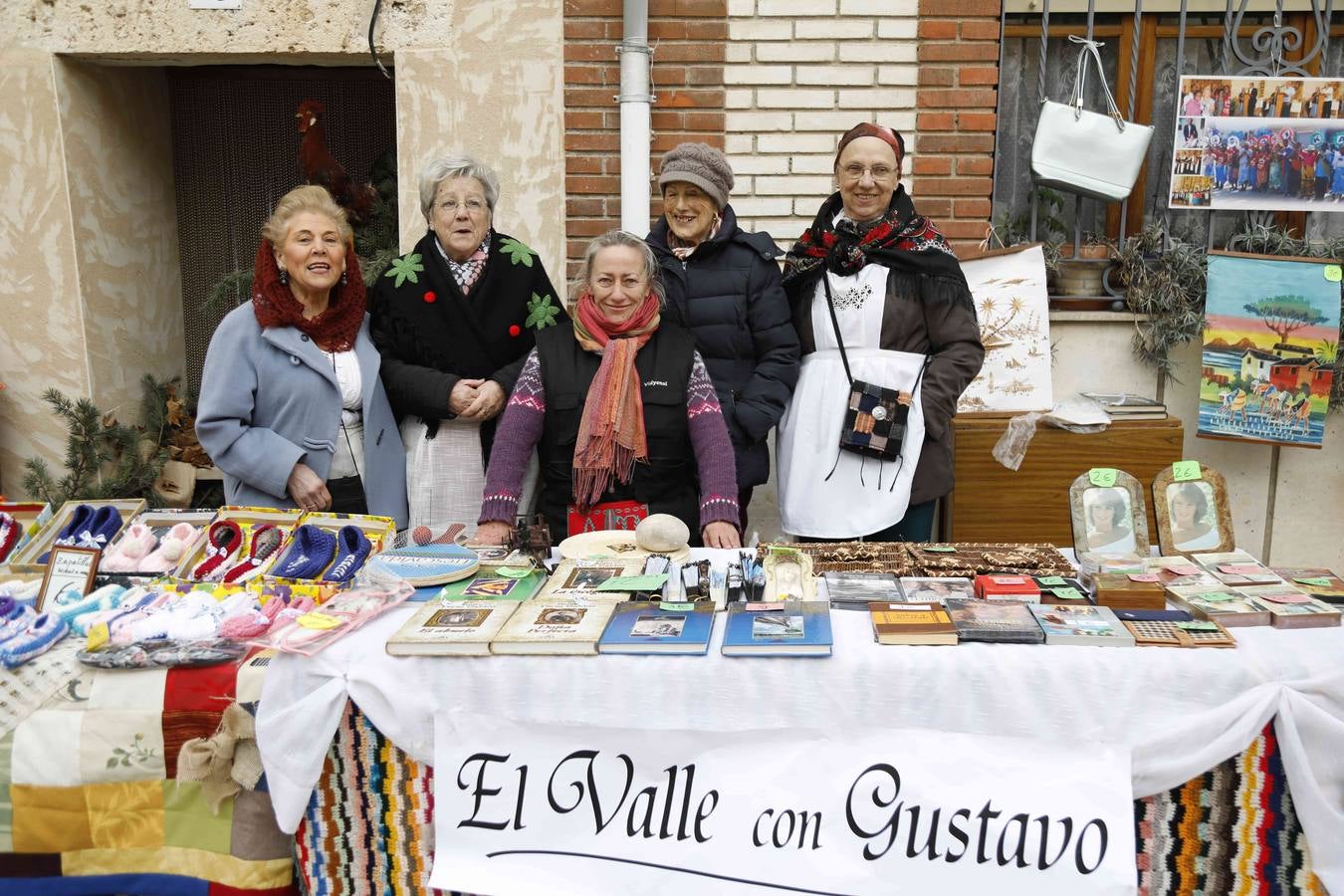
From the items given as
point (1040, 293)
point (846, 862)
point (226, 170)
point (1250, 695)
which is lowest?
point (846, 862)

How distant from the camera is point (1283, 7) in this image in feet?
13.9

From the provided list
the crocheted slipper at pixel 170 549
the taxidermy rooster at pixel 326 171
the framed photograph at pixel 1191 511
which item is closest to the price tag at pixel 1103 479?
the framed photograph at pixel 1191 511

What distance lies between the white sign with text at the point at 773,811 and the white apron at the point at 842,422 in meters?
1.33

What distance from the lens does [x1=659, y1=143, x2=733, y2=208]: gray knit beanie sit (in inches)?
121

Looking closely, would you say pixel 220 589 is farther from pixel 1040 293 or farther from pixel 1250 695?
pixel 1040 293

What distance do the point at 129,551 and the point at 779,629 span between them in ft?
5.13

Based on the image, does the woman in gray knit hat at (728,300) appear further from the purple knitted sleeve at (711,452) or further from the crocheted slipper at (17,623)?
the crocheted slipper at (17,623)

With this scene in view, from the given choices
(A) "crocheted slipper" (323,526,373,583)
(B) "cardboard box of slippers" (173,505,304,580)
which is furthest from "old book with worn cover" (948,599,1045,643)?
(B) "cardboard box of slippers" (173,505,304,580)

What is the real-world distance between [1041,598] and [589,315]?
1.42 m

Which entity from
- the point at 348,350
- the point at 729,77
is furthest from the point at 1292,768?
the point at 729,77

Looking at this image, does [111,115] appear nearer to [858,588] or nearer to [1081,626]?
[858,588]

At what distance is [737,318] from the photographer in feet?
10.3

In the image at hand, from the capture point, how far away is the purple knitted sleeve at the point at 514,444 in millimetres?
2854

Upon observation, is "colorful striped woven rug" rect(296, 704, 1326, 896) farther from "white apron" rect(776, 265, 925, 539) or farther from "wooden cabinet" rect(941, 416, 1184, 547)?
"wooden cabinet" rect(941, 416, 1184, 547)
